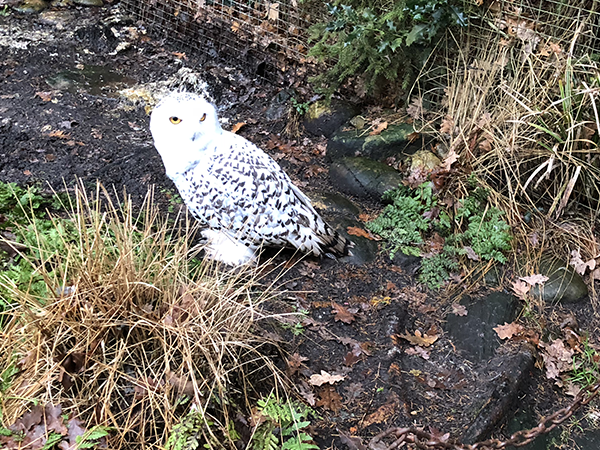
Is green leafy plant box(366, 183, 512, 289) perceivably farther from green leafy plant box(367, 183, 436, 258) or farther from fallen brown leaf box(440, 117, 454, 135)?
fallen brown leaf box(440, 117, 454, 135)

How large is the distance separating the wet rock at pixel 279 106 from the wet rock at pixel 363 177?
1114 mm

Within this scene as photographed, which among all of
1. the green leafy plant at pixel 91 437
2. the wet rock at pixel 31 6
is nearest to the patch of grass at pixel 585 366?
the green leafy plant at pixel 91 437

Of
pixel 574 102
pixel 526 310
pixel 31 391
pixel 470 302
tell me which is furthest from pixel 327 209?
pixel 31 391

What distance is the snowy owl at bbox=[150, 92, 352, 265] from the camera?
3082 mm

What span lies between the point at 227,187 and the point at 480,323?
1876 millimetres

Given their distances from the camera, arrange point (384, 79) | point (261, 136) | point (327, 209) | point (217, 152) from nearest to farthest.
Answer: point (217, 152) → point (327, 209) → point (384, 79) → point (261, 136)

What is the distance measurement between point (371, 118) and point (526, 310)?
224 cm

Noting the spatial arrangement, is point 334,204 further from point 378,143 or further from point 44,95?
point 44,95

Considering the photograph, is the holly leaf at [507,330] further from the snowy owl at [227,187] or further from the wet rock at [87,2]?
the wet rock at [87,2]

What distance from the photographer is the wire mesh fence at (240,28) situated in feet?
17.9

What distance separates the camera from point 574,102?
3.71 m

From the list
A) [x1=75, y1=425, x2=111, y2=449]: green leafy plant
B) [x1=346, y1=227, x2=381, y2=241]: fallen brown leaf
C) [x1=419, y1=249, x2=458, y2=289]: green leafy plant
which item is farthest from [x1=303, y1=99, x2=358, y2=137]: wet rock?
[x1=75, y1=425, x2=111, y2=449]: green leafy plant

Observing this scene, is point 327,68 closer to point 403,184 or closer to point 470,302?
point 403,184

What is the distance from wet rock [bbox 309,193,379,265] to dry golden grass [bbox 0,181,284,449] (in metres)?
1.47
